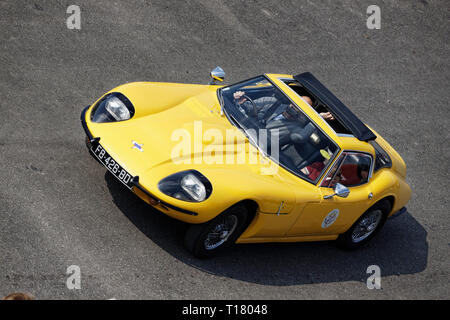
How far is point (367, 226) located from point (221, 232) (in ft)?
6.99

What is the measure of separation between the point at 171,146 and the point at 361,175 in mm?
2257

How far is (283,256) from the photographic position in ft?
21.0

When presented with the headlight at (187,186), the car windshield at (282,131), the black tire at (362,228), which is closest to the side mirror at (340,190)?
the car windshield at (282,131)

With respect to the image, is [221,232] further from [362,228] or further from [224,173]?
[362,228]

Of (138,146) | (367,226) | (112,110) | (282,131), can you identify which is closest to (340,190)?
(282,131)

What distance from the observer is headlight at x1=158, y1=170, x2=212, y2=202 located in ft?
17.6

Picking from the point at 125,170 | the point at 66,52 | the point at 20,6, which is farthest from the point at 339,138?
the point at 20,6

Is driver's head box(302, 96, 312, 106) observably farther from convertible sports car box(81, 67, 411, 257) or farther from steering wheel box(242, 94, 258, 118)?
steering wheel box(242, 94, 258, 118)

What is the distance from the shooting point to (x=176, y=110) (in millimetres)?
6488

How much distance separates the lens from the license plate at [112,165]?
18.1 feet

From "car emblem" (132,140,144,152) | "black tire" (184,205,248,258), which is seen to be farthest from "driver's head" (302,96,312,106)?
"car emblem" (132,140,144,152)

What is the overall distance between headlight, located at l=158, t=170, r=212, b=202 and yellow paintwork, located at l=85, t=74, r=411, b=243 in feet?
0.17

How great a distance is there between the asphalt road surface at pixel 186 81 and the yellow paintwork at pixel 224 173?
1.87 feet
